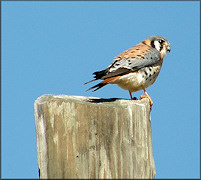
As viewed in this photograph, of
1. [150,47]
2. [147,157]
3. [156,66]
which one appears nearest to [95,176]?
[147,157]

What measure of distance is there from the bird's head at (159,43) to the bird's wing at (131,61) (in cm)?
27

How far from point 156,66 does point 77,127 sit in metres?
3.15

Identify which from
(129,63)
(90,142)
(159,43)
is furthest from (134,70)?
(90,142)

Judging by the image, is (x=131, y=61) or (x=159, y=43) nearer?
(x=131, y=61)

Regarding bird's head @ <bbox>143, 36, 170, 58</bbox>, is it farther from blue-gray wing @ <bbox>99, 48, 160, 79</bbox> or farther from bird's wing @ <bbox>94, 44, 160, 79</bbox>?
blue-gray wing @ <bbox>99, 48, 160, 79</bbox>

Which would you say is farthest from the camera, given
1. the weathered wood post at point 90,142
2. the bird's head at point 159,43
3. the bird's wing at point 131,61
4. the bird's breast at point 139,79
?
the bird's head at point 159,43

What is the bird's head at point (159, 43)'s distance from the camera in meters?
6.47

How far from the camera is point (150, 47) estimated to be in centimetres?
630

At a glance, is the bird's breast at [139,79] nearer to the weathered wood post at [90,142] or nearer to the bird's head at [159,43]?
the bird's head at [159,43]

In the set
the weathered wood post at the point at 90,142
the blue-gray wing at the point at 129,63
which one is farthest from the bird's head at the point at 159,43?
the weathered wood post at the point at 90,142

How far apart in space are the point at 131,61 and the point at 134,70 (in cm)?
13

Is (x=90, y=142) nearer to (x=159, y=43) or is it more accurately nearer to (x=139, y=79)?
(x=139, y=79)

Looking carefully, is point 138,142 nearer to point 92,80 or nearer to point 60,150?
point 60,150

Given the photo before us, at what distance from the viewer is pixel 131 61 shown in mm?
5539
